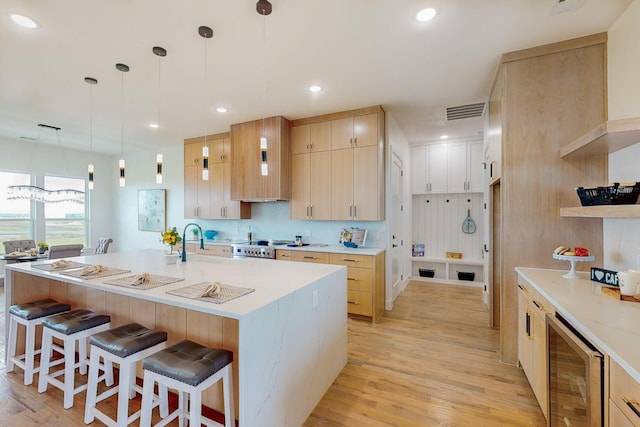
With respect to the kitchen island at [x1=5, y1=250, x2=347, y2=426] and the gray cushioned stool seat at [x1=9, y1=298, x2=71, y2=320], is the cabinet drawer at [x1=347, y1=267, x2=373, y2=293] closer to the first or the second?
the kitchen island at [x1=5, y1=250, x2=347, y2=426]

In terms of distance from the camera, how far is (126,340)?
1.71m

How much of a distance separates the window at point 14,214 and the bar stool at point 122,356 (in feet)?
→ 19.0

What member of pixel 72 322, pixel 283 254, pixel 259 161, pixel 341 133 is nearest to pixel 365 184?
pixel 341 133

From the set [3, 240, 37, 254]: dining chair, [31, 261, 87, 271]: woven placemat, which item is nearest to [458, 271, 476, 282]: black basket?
[31, 261, 87, 271]: woven placemat

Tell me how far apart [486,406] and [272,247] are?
304 cm

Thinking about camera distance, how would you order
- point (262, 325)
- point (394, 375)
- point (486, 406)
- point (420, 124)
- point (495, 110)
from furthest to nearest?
point (420, 124)
point (495, 110)
point (394, 375)
point (486, 406)
point (262, 325)

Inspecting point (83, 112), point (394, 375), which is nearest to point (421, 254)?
point (394, 375)

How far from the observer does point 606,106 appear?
2.20 m

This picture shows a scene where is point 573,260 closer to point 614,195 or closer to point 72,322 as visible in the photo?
point 614,195

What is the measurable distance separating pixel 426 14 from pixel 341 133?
6.80 feet

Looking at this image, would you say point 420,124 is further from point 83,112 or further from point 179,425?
point 83,112

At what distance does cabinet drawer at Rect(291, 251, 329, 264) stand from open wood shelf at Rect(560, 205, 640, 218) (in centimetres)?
258

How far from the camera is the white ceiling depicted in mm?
1989

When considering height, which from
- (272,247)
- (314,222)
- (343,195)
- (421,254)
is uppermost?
(343,195)
